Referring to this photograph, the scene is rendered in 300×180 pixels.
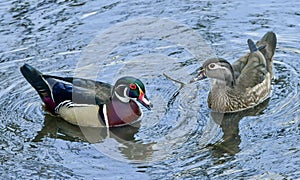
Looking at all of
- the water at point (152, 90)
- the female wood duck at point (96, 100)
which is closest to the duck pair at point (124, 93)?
the female wood duck at point (96, 100)

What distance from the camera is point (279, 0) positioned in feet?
39.4

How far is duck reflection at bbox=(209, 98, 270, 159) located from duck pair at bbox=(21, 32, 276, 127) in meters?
0.09

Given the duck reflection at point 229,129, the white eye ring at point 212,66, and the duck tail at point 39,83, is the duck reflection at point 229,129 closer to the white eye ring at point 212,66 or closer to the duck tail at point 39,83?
the white eye ring at point 212,66

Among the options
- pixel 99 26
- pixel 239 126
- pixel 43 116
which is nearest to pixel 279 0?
pixel 99 26

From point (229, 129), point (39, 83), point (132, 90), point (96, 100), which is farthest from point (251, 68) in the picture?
point (39, 83)

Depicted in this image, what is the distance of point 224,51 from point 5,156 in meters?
3.59

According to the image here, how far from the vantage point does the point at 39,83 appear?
9516mm

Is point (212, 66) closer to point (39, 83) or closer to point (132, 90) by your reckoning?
point (132, 90)

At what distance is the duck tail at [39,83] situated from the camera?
9461 mm

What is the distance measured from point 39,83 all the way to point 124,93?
1096 mm

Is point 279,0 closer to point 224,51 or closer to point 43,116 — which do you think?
point 224,51

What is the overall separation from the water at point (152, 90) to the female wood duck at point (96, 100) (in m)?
0.15

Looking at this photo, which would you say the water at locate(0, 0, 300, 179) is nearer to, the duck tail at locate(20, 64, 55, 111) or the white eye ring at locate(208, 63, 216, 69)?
the duck tail at locate(20, 64, 55, 111)

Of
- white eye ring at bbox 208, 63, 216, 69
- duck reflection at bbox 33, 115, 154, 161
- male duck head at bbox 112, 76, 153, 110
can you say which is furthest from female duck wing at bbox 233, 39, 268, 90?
duck reflection at bbox 33, 115, 154, 161
